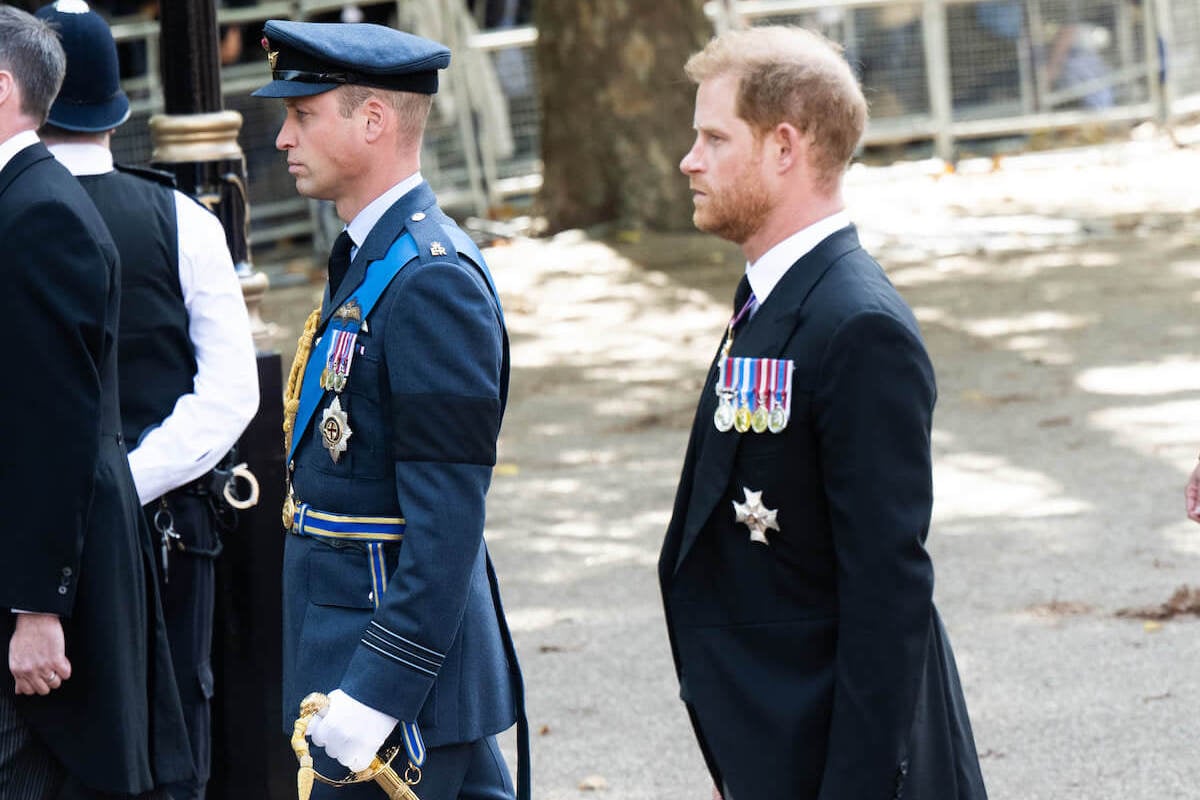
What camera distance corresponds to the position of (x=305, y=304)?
12828mm

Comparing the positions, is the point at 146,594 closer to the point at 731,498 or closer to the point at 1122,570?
the point at 731,498

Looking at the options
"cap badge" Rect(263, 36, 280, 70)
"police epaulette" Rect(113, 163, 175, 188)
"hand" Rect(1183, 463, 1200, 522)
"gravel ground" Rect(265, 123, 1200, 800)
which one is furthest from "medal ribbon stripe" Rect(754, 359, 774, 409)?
"gravel ground" Rect(265, 123, 1200, 800)

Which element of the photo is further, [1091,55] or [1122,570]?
[1091,55]

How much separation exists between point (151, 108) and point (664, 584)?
41.0 feet

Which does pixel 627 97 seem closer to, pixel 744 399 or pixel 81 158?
pixel 81 158

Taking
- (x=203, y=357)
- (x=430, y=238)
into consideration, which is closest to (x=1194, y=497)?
(x=430, y=238)

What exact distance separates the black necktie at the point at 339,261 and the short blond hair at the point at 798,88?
0.76 metres

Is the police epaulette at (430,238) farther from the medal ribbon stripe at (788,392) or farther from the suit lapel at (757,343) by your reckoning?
the medal ribbon stripe at (788,392)

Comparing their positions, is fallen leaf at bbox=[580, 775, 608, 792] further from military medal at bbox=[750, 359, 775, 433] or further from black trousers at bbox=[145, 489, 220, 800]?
military medal at bbox=[750, 359, 775, 433]

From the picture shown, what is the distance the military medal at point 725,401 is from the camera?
2.83 meters

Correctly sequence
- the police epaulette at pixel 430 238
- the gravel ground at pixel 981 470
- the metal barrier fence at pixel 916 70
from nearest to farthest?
the police epaulette at pixel 430 238, the gravel ground at pixel 981 470, the metal barrier fence at pixel 916 70

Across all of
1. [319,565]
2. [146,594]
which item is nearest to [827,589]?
[319,565]

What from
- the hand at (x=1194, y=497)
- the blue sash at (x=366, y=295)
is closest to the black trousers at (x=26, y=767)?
the blue sash at (x=366, y=295)

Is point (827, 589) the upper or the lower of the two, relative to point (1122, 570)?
upper
